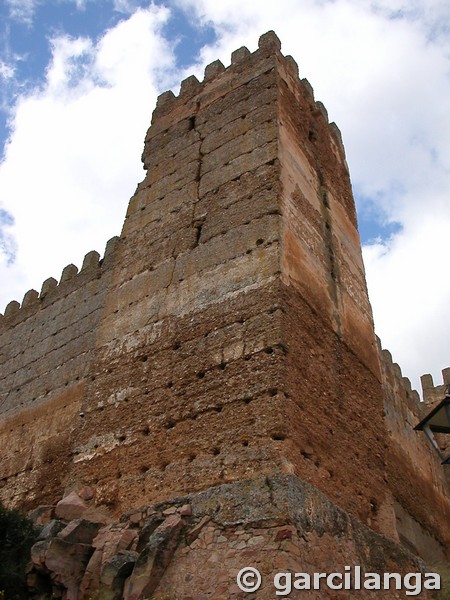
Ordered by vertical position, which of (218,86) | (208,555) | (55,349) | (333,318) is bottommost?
(208,555)

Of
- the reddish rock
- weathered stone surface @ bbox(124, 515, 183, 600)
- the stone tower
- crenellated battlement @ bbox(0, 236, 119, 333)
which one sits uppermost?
crenellated battlement @ bbox(0, 236, 119, 333)

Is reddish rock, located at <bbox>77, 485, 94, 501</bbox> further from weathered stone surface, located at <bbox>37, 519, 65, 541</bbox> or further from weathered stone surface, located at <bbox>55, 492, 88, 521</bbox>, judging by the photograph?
weathered stone surface, located at <bbox>37, 519, 65, 541</bbox>

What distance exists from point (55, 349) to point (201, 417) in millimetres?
4617

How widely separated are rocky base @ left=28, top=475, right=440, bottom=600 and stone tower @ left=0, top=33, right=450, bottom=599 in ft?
0.07

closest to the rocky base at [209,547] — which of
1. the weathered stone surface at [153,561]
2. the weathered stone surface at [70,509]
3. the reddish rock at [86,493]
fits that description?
the weathered stone surface at [153,561]

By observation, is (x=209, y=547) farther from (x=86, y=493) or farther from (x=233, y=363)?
(x=86, y=493)

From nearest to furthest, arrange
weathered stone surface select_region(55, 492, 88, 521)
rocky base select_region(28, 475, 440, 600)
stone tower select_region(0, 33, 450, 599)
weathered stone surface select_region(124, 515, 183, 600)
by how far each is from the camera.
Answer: rocky base select_region(28, 475, 440, 600) < weathered stone surface select_region(124, 515, 183, 600) < stone tower select_region(0, 33, 450, 599) < weathered stone surface select_region(55, 492, 88, 521)

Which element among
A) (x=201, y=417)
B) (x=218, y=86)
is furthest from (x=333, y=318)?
(x=218, y=86)

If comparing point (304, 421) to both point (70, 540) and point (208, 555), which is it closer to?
point (208, 555)

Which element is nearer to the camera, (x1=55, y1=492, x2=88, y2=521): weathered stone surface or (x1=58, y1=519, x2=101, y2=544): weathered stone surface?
(x1=58, y1=519, x2=101, y2=544): weathered stone surface

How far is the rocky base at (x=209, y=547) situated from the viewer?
4980 millimetres

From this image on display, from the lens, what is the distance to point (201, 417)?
20.5 feet

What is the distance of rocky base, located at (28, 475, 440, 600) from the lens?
498 centimetres

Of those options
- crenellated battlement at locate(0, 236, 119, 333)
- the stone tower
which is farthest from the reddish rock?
crenellated battlement at locate(0, 236, 119, 333)
